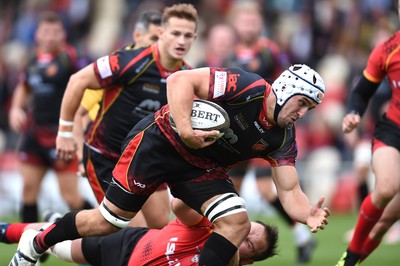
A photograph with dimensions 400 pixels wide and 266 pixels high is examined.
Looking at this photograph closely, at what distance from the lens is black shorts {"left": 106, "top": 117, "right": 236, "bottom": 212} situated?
700cm

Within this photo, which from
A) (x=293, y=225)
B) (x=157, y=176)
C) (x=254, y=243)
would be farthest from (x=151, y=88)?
(x=293, y=225)

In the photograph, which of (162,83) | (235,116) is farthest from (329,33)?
(235,116)

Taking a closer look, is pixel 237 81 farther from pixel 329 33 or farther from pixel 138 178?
pixel 329 33

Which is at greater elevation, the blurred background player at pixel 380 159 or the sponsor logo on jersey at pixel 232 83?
the sponsor logo on jersey at pixel 232 83

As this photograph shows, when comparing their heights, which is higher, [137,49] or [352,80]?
[137,49]

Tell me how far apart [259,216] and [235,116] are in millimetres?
8434

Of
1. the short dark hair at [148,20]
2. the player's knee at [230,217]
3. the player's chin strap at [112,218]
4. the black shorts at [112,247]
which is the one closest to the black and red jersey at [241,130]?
the player's knee at [230,217]

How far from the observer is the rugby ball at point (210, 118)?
21.8 ft

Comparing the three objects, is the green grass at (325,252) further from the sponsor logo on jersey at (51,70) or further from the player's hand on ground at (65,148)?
the sponsor logo on jersey at (51,70)

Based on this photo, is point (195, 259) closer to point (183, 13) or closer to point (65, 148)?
point (65, 148)

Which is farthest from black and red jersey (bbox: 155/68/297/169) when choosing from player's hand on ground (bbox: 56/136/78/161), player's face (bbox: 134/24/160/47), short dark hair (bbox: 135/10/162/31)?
short dark hair (bbox: 135/10/162/31)

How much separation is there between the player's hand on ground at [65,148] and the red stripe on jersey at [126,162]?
3.21 feet

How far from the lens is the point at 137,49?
818cm

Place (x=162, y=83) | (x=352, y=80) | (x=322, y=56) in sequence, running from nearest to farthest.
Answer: (x=162, y=83)
(x=352, y=80)
(x=322, y=56)
